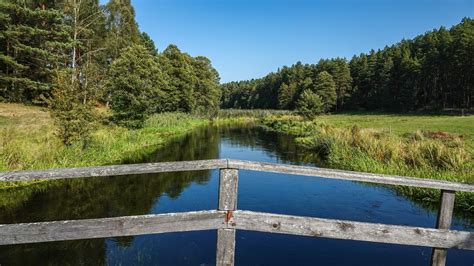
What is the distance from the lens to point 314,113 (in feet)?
141

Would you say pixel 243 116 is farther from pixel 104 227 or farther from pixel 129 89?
pixel 104 227

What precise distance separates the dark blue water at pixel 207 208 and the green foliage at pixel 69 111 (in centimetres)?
383

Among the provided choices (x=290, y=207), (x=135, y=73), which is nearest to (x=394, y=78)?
(x=135, y=73)

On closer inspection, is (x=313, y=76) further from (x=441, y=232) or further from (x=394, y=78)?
(x=441, y=232)

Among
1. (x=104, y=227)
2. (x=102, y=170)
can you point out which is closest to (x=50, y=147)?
(x=102, y=170)

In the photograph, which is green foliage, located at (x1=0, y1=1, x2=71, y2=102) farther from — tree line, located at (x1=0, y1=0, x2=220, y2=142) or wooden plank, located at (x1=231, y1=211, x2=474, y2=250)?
wooden plank, located at (x1=231, y1=211, x2=474, y2=250)

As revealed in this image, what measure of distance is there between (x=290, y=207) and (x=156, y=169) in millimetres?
7741

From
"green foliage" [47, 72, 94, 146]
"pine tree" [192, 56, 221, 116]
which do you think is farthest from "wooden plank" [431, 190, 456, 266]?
"pine tree" [192, 56, 221, 116]

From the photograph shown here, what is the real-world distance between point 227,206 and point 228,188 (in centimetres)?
19

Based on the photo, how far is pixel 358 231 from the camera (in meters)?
3.42

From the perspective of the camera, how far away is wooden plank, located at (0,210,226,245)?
119 inches

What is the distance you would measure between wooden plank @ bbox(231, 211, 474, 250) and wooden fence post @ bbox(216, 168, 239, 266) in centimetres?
20

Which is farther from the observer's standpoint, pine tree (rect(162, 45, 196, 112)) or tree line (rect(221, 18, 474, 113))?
tree line (rect(221, 18, 474, 113))

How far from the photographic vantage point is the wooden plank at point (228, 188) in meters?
3.26
